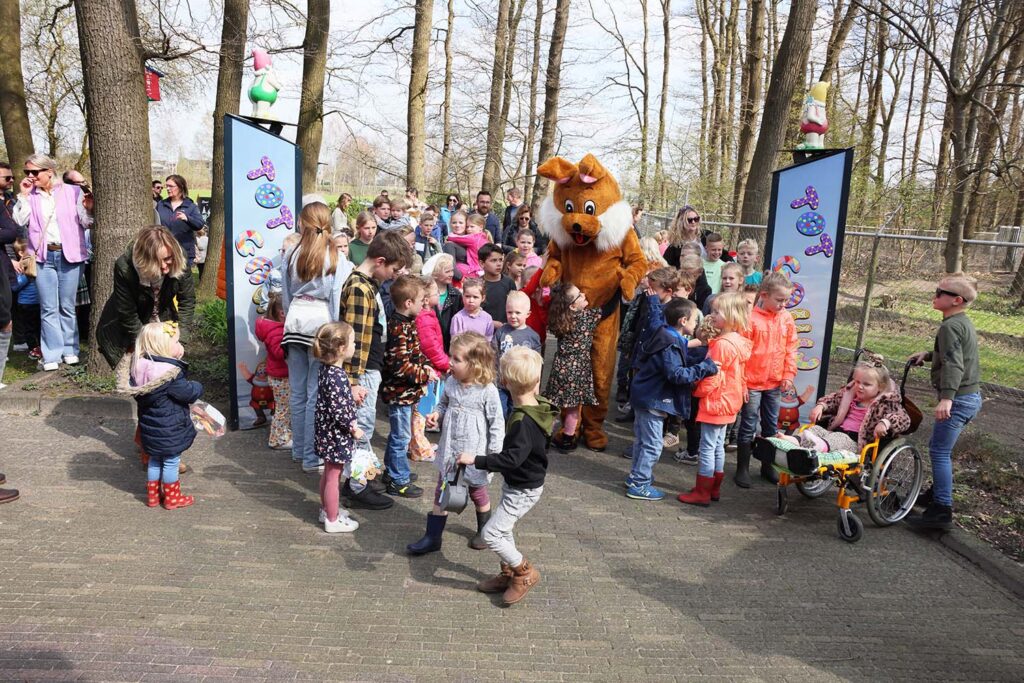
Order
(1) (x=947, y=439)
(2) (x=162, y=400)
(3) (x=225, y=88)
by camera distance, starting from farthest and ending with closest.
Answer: (3) (x=225, y=88) → (1) (x=947, y=439) → (2) (x=162, y=400)

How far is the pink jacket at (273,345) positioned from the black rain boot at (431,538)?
90.5 inches

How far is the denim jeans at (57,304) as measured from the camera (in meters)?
7.63

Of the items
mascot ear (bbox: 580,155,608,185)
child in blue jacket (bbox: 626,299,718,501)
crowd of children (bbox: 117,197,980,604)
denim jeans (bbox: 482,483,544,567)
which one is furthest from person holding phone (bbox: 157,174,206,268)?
denim jeans (bbox: 482,483,544,567)

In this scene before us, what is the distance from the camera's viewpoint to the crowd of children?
13.7 ft

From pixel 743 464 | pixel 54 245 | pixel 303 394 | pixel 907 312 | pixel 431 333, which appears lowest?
pixel 743 464

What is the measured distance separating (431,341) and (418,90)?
1066 centimetres

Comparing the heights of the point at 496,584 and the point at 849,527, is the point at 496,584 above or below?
below

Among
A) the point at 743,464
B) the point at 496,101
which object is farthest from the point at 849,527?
the point at 496,101

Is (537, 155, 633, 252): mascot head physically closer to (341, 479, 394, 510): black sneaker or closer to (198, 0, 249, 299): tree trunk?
(341, 479, 394, 510): black sneaker

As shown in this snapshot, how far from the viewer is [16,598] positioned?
12.3ft

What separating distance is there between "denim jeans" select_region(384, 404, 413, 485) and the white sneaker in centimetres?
64

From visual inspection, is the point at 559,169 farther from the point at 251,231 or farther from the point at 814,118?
the point at 251,231

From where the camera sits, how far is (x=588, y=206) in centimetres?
649

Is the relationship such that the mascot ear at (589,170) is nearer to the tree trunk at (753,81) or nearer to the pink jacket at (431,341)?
the pink jacket at (431,341)
